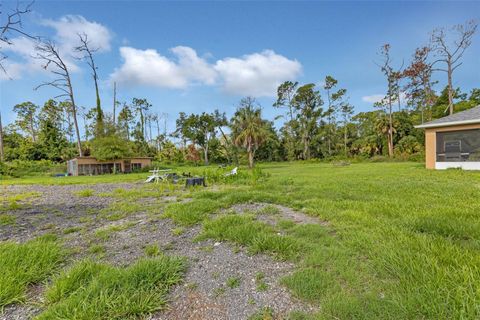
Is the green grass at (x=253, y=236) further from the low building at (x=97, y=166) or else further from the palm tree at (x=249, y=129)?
the low building at (x=97, y=166)

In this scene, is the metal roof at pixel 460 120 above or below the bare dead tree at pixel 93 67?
below

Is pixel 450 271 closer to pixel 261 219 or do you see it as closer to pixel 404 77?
pixel 261 219

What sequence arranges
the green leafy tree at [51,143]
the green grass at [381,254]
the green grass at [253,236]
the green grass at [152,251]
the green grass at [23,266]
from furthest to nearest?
1. the green leafy tree at [51,143]
2. the green grass at [152,251]
3. the green grass at [253,236]
4. the green grass at [23,266]
5. the green grass at [381,254]

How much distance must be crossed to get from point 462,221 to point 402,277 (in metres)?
2.26

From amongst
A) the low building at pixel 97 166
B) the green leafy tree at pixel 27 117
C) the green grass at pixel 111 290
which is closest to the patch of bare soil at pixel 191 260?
the green grass at pixel 111 290

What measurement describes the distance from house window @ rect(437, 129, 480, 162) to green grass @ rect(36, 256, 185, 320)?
1566 cm

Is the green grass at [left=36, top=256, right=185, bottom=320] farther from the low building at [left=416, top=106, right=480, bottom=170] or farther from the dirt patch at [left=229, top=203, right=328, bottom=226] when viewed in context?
the low building at [left=416, top=106, right=480, bottom=170]

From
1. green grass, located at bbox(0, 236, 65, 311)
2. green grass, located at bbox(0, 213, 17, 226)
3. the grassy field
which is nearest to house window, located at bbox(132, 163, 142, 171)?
green grass, located at bbox(0, 213, 17, 226)

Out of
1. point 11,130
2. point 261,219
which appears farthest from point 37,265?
point 11,130

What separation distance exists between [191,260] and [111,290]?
0.90 meters

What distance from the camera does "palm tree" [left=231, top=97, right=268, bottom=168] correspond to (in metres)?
25.8

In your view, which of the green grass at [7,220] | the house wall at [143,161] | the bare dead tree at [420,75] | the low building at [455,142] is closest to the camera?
the green grass at [7,220]

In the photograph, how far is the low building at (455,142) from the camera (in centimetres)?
1159

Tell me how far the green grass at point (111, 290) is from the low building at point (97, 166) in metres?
26.8
